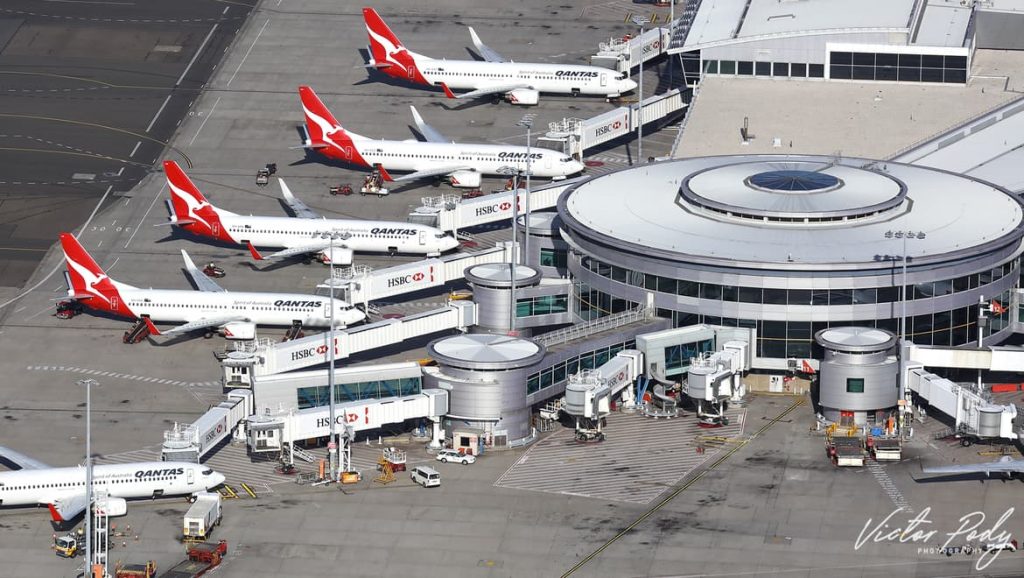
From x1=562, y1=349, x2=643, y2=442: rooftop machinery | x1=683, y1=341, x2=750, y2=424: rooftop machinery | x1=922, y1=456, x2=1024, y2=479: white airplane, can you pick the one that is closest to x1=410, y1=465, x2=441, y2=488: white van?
x1=562, y1=349, x2=643, y2=442: rooftop machinery

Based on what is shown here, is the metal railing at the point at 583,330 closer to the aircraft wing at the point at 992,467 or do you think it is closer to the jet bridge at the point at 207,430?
the jet bridge at the point at 207,430

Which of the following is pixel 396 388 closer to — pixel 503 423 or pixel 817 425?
pixel 503 423

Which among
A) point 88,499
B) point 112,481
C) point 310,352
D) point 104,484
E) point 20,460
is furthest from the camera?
point 310,352

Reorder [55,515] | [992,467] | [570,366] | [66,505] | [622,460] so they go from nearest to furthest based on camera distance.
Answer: [55,515] → [66,505] → [992,467] → [622,460] → [570,366]

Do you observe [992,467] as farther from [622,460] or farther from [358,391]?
[358,391]

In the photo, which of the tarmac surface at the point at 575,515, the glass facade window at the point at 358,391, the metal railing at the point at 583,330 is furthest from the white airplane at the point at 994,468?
the glass facade window at the point at 358,391

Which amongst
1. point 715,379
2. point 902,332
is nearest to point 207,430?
point 715,379

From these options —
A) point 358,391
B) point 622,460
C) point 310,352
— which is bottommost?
point 622,460

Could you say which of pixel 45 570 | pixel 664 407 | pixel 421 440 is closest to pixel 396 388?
pixel 421 440
